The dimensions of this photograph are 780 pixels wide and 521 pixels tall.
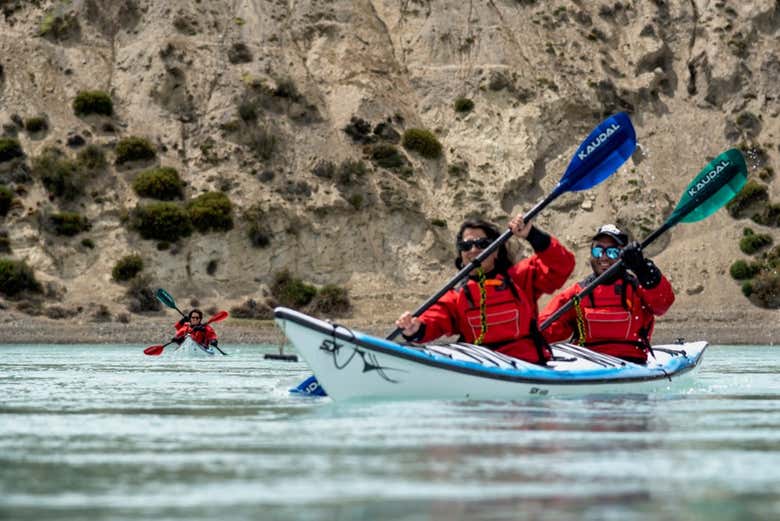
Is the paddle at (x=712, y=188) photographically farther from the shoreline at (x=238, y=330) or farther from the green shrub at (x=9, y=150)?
the green shrub at (x=9, y=150)

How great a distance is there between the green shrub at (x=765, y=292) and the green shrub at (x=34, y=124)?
21.5 meters

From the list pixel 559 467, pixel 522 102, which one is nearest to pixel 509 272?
pixel 559 467

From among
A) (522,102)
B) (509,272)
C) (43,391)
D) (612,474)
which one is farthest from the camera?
(522,102)

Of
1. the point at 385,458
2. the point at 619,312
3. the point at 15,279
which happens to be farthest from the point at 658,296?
the point at 15,279

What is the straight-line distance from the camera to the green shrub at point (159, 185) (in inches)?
1507

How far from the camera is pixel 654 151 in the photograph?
4228cm

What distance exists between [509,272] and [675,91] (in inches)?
1355

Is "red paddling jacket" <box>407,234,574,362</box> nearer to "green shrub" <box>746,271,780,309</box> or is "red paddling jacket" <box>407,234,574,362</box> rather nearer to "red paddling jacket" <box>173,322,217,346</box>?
"red paddling jacket" <box>173,322,217,346</box>

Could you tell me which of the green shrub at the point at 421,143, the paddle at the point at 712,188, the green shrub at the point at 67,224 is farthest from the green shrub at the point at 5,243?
the paddle at the point at 712,188

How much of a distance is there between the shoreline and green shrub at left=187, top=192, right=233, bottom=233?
379 cm

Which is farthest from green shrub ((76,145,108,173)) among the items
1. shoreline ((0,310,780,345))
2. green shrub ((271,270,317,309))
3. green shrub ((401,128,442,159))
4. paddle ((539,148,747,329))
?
paddle ((539,148,747,329))

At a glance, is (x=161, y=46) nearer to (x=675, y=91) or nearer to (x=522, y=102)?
(x=522, y=102)

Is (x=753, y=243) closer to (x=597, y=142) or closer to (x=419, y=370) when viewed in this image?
(x=597, y=142)

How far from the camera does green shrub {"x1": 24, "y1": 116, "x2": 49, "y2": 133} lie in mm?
39500
